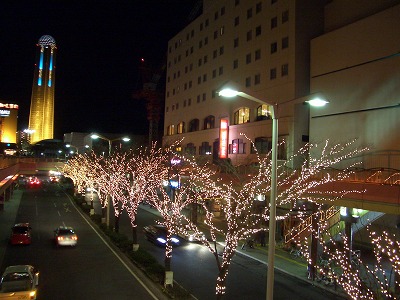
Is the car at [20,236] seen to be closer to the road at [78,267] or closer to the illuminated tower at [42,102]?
the road at [78,267]

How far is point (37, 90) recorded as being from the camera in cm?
15075

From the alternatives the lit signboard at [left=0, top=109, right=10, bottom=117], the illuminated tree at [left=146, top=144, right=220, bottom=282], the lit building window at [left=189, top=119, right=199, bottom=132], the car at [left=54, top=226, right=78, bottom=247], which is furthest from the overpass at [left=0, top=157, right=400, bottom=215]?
the lit signboard at [left=0, top=109, right=10, bottom=117]

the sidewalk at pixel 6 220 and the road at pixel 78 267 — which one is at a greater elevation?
the sidewalk at pixel 6 220

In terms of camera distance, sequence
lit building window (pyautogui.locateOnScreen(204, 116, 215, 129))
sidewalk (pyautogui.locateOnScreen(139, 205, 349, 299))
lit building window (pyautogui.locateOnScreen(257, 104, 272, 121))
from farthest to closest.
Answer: lit building window (pyautogui.locateOnScreen(204, 116, 215, 129)), lit building window (pyautogui.locateOnScreen(257, 104, 272, 121)), sidewalk (pyautogui.locateOnScreen(139, 205, 349, 299))

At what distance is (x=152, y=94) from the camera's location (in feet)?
300

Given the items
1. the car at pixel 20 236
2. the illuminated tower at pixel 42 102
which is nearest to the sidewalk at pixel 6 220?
the car at pixel 20 236

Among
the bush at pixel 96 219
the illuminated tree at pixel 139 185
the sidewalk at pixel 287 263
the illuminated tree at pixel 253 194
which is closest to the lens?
the illuminated tree at pixel 253 194

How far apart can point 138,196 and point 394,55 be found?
20612 millimetres

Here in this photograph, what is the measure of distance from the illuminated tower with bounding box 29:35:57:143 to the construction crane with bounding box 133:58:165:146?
231 feet

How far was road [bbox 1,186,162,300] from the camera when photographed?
1803 cm

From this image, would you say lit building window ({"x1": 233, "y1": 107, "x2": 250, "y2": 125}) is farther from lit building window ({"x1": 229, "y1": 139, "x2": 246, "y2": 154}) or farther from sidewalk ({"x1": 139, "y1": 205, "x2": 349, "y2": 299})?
sidewalk ({"x1": 139, "y1": 205, "x2": 349, "y2": 299})

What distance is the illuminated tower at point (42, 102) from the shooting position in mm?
151000

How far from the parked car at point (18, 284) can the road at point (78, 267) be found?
1701 millimetres

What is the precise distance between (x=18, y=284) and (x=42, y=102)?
148m
